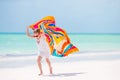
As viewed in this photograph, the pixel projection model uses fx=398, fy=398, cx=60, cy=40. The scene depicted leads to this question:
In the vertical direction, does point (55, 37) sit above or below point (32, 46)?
above

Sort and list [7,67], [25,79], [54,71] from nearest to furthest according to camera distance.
Result: [25,79]
[54,71]
[7,67]

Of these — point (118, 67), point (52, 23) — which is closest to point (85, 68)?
point (118, 67)

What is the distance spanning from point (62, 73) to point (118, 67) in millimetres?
2027

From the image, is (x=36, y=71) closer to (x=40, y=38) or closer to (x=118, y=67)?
(x=40, y=38)

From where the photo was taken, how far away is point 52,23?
11.0 m

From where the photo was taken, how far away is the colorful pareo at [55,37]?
10955 millimetres

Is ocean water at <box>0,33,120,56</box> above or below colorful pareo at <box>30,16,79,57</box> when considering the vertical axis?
below

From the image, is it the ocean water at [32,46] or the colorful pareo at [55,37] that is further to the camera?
the ocean water at [32,46]

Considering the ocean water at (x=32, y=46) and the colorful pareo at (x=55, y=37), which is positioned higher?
the colorful pareo at (x=55, y=37)

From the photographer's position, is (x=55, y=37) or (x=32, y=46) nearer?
(x=55, y=37)

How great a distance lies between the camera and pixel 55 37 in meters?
11.1

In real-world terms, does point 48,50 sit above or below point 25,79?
above

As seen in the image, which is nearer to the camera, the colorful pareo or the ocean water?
the colorful pareo

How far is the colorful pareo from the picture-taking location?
1096 cm
